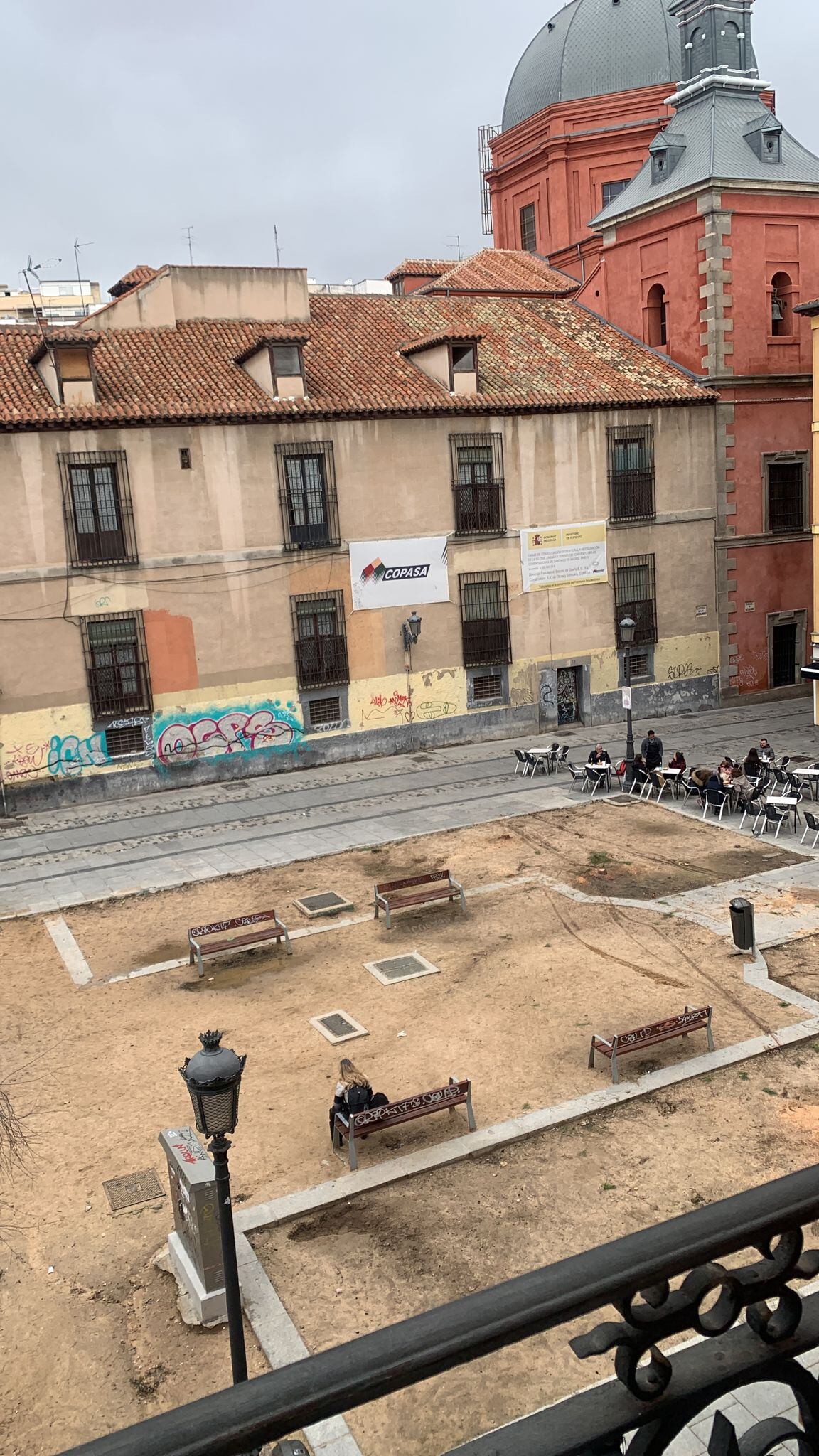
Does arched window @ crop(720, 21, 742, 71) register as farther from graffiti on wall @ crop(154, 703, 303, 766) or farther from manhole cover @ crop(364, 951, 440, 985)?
manhole cover @ crop(364, 951, 440, 985)

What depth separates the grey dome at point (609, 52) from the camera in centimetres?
3888

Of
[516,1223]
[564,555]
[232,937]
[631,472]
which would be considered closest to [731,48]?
[631,472]

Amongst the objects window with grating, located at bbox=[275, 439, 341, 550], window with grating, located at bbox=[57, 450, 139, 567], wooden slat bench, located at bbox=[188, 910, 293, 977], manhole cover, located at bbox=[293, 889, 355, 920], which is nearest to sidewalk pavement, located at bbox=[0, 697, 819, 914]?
manhole cover, located at bbox=[293, 889, 355, 920]

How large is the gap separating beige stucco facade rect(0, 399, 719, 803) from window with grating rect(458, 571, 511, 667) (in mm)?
Answer: 225

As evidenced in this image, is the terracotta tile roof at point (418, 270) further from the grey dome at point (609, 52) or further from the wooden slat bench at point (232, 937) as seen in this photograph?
the wooden slat bench at point (232, 937)

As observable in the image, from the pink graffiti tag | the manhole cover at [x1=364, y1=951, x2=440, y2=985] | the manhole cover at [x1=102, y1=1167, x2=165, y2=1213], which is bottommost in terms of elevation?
the manhole cover at [x1=102, y1=1167, x2=165, y2=1213]

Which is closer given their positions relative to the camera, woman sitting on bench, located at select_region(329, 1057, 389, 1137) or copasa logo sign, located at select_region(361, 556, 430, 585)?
woman sitting on bench, located at select_region(329, 1057, 389, 1137)

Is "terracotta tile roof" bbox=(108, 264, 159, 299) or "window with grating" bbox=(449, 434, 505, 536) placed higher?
"terracotta tile roof" bbox=(108, 264, 159, 299)

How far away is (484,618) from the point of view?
2909 cm

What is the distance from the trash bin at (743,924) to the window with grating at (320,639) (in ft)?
46.7

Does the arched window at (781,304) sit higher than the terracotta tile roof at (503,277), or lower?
lower

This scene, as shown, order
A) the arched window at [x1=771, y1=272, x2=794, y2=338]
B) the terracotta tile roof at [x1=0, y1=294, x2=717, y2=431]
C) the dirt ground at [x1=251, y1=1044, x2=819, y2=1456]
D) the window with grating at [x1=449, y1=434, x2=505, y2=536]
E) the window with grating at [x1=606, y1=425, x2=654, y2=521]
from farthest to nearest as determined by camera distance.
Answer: the arched window at [x1=771, y1=272, x2=794, y2=338]
the window with grating at [x1=606, y1=425, x2=654, y2=521]
the window with grating at [x1=449, y1=434, x2=505, y2=536]
the terracotta tile roof at [x1=0, y1=294, x2=717, y2=431]
the dirt ground at [x1=251, y1=1044, x2=819, y2=1456]

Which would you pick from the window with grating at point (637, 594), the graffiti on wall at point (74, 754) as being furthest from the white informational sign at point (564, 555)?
the graffiti on wall at point (74, 754)

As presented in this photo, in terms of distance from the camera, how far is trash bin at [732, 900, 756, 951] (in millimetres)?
14797
